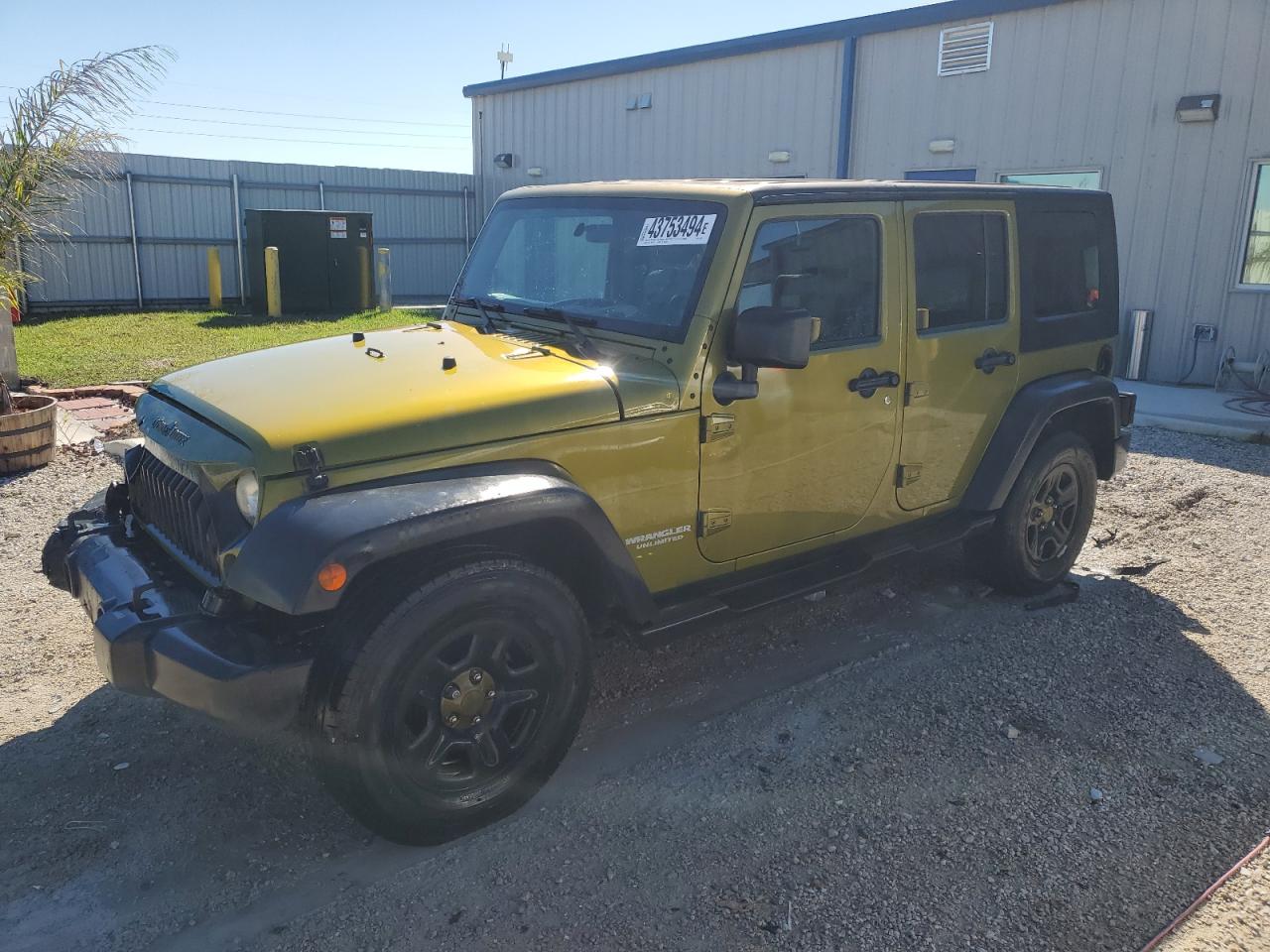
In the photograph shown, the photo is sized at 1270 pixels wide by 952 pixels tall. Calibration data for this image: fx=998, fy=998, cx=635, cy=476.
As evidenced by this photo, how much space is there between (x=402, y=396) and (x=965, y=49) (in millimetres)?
11350

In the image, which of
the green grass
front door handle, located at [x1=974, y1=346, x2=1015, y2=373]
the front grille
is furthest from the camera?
the green grass

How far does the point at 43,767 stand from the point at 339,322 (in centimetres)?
1267

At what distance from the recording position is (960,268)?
4.38 m

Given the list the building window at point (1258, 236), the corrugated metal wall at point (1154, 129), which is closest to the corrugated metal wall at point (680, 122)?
the corrugated metal wall at point (1154, 129)

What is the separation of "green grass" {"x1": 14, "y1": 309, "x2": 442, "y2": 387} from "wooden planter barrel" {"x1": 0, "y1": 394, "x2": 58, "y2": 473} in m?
3.16

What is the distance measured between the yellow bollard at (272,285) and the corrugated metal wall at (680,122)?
515 cm

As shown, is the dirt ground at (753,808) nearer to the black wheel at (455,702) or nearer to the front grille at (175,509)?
the black wheel at (455,702)

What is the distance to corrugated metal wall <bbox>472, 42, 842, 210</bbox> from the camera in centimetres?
1394

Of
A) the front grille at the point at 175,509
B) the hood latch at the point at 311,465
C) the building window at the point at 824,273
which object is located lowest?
the front grille at the point at 175,509

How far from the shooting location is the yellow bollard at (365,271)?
17.3 metres

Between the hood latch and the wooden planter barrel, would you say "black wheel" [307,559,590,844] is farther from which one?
the wooden planter barrel

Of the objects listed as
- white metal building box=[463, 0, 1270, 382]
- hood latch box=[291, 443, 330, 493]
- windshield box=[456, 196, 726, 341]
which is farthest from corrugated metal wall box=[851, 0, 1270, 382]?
hood latch box=[291, 443, 330, 493]

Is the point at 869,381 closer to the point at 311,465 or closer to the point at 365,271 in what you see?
the point at 311,465

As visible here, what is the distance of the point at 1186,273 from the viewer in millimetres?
10750
